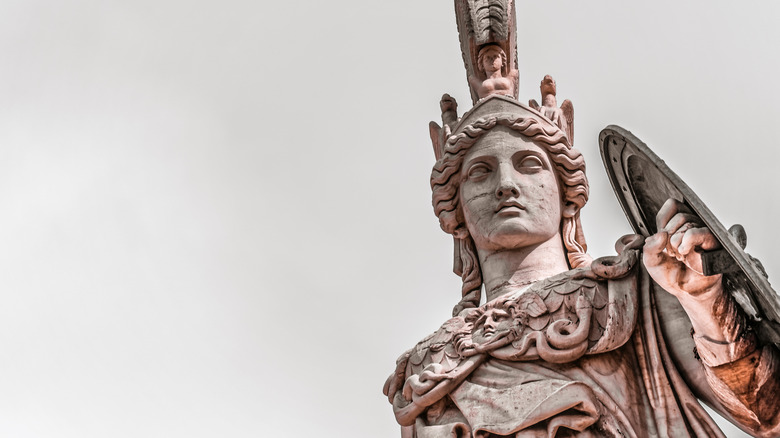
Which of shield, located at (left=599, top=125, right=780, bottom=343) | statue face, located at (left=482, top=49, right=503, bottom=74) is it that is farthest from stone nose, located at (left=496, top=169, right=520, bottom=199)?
statue face, located at (left=482, top=49, right=503, bottom=74)

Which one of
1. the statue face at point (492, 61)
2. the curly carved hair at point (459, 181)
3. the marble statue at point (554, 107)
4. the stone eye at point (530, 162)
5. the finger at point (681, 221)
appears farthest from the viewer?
the statue face at point (492, 61)

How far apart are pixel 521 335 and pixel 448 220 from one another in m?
1.93

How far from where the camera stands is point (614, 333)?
9.12 metres

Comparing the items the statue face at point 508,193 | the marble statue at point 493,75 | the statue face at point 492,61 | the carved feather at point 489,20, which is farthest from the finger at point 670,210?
the carved feather at point 489,20

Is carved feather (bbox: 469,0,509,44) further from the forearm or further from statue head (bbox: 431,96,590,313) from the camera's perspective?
the forearm

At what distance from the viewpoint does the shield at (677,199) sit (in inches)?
→ 280

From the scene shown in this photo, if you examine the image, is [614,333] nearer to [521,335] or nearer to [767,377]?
[521,335]

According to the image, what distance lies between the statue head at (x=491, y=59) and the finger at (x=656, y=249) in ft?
14.4

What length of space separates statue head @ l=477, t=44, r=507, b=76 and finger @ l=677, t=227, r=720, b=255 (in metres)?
4.73

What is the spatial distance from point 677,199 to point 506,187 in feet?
8.57

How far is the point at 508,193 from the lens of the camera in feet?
33.9

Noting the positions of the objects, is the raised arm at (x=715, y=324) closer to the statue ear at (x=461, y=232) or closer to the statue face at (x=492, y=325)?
the statue face at (x=492, y=325)

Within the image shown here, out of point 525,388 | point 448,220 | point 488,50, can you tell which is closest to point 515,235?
point 448,220

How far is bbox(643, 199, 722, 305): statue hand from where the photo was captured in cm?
753
